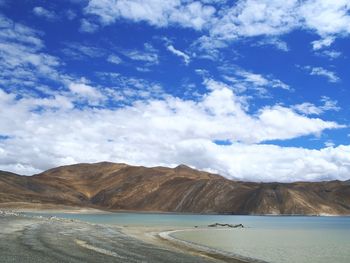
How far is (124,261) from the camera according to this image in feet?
69.4

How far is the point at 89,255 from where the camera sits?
22047 millimetres

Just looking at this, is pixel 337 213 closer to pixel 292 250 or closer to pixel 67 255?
pixel 292 250

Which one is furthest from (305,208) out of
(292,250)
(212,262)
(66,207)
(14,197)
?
(212,262)

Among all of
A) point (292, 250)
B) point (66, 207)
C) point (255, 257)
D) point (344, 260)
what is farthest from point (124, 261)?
point (66, 207)

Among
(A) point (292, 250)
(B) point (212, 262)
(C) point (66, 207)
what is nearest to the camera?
(B) point (212, 262)

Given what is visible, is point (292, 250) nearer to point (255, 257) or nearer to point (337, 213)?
point (255, 257)

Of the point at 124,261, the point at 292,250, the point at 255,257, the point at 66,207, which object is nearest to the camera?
the point at 124,261

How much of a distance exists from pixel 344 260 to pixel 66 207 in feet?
540

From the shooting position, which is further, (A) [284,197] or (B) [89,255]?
(A) [284,197]

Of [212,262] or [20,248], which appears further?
[212,262]

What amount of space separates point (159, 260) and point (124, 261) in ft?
7.87

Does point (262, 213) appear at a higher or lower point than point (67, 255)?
higher

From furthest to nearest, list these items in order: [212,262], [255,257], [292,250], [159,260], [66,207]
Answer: [66,207], [292,250], [255,257], [212,262], [159,260]

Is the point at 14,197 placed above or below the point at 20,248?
above
